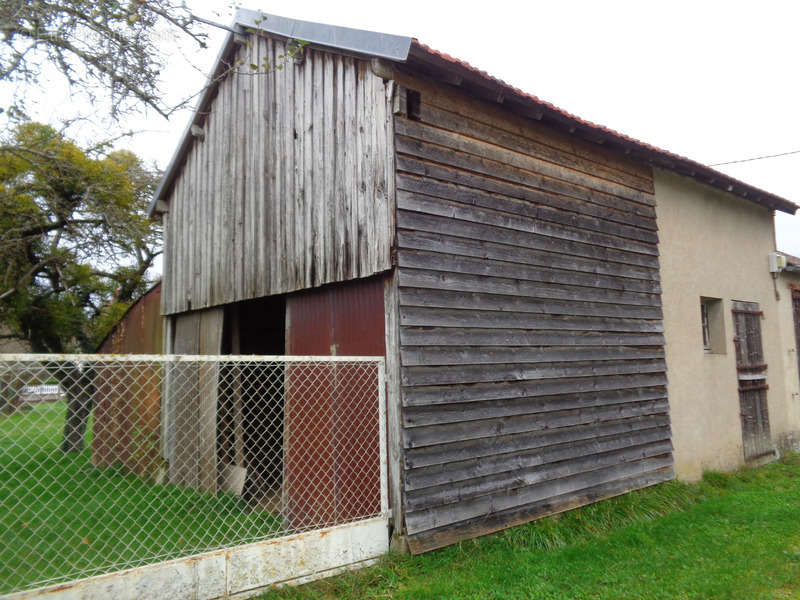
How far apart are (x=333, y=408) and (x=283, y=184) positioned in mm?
2839

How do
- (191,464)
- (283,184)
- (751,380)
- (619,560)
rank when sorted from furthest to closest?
(751,380)
(191,464)
(283,184)
(619,560)

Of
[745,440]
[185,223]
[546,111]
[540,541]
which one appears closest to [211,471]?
[185,223]

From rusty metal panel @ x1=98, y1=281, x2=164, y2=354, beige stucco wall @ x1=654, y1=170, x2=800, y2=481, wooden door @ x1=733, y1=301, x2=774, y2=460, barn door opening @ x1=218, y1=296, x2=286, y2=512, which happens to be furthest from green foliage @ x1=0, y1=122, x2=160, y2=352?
wooden door @ x1=733, y1=301, x2=774, y2=460

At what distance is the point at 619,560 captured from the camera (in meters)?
5.05

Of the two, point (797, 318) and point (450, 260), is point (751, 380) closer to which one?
point (797, 318)

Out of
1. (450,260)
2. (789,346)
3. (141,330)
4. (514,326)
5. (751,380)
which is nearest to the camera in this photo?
(450,260)

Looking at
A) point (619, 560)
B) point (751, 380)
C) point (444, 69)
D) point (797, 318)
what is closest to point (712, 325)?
point (751, 380)

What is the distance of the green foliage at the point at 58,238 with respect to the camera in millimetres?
11062

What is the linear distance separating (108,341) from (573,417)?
9443mm

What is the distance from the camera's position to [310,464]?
19.0 ft

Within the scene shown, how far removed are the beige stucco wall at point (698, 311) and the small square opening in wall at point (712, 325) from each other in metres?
0.07

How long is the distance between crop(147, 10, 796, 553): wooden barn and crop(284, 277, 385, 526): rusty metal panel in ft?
0.16

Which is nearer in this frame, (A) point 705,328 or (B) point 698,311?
(B) point 698,311

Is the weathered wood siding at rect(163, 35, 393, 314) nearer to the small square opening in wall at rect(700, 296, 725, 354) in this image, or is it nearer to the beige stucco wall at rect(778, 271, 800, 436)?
the small square opening in wall at rect(700, 296, 725, 354)
